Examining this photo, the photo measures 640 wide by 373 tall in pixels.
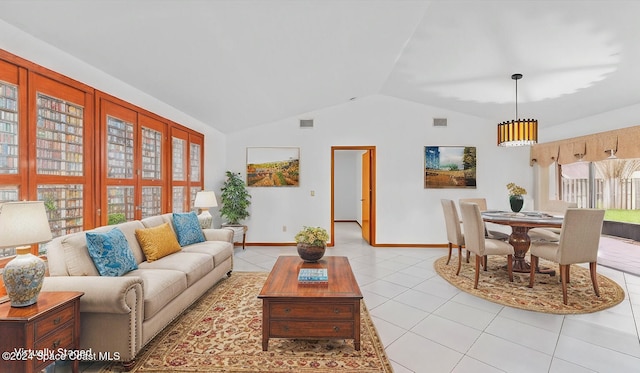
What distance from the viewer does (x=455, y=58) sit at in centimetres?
359

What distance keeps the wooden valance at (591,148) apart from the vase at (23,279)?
638 centimetres

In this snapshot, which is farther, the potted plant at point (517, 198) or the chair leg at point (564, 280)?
the potted plant at point (517, 198)

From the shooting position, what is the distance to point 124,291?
1816 mm

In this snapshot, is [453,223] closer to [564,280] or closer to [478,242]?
[478,242]

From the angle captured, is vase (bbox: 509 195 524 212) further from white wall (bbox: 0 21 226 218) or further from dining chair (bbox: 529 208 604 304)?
white wall (bbox: 0 21 226 218)

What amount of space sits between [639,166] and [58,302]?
25.8ft

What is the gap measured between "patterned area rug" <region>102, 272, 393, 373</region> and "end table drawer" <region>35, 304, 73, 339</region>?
0.47 meters

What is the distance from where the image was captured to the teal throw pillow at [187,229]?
3402 mm

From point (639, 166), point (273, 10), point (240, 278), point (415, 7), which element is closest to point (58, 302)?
point (240, 278)

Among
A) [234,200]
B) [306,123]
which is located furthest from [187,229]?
[306,123]

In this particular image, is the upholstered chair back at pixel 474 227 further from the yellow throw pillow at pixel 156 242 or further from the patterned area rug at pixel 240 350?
the yellow throw pillow at pixel 156 242

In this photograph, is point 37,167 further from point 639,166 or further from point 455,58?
point 639,166

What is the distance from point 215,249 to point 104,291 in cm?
148

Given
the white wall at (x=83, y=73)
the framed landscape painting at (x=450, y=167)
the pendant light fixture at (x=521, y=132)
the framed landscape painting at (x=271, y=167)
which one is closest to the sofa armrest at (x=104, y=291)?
the white wall at (x=83, y=73)
